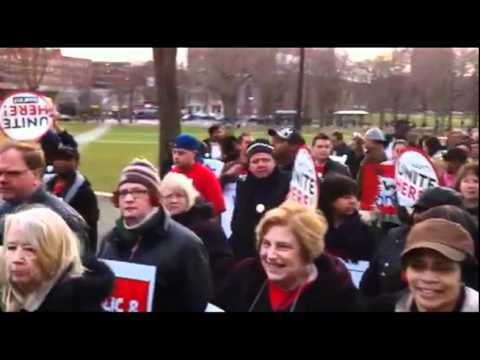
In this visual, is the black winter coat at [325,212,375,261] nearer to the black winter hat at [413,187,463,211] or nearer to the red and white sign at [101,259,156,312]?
the black winter hat at [413,187,463,211]

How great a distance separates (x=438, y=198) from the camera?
2498mm

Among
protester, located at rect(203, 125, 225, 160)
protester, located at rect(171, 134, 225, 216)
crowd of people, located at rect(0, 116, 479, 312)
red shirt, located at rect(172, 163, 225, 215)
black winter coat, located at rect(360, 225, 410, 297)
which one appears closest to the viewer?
crowd of people, located at rect(0, 116, 479, 312)

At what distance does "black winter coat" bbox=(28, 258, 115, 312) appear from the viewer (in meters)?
2.27

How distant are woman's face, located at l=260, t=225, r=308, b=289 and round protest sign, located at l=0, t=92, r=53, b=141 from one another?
56.6 inches

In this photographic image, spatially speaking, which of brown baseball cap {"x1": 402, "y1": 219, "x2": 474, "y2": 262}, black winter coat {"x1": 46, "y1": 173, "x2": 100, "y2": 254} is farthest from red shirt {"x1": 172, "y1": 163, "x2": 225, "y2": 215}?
brown baseball cap {"x1": 402, "y1": 219, "x2": 474, "y2": 262}

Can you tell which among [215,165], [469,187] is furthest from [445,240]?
[215,165]

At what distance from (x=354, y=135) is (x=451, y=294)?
1426 millimetres

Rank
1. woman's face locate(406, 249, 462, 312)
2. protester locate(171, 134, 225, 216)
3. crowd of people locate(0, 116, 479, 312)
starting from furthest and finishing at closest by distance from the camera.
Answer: protester locate(171, 134, 225, 216) < crowd of people locate(0, 116, 479, 312) < woman's face locate(406, 249, 462, 312)

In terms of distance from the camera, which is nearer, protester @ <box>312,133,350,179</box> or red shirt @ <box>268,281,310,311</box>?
red shirt @ <box>268,281,310,311</box>

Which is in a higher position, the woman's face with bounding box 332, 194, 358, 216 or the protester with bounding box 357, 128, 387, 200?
the protester with bounding box 357, 128, 387, 200

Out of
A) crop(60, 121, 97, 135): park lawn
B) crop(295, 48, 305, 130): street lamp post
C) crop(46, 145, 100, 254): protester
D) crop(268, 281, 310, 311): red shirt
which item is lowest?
crop(268, 281, 310, 311): red shirt

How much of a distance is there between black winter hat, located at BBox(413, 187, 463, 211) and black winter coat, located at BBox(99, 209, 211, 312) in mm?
777

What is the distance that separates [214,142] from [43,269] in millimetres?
2121
